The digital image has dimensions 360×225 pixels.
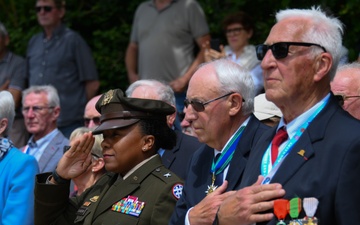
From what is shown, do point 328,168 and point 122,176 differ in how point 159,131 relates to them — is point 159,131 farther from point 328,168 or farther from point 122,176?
point 328,168

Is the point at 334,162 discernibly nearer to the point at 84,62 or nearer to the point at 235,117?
the point at 235,117

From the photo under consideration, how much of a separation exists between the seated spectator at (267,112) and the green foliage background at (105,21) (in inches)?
148

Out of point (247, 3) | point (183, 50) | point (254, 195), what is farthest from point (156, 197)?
point (247, 3)

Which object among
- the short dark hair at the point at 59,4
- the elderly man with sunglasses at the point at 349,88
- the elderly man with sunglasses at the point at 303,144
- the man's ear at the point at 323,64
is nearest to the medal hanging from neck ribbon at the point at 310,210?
the elderly man with sunglasses at the point at 303,144

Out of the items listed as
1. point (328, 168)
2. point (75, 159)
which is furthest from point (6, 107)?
point (328, 168)

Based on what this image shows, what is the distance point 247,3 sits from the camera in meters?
9.85

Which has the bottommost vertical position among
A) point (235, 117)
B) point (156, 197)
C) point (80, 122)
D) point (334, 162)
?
point (80, 122)

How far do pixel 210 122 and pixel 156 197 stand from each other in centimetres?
57

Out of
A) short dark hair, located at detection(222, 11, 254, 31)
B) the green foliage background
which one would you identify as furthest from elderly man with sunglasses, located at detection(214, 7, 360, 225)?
the green foliage background

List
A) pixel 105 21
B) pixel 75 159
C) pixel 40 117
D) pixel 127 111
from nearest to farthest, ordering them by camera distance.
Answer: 1. pixel 127 111
2. pixel 75 159
3. pixel 40 117
4. pixel 105 21

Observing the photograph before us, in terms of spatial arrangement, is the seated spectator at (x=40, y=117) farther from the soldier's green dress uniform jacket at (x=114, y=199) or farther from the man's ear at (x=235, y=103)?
the man's ear at (x=235, y=103)

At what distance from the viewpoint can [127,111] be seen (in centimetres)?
533

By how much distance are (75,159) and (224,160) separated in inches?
49.3

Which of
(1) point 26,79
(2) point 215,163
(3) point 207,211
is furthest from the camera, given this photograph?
(1) point 26,79
